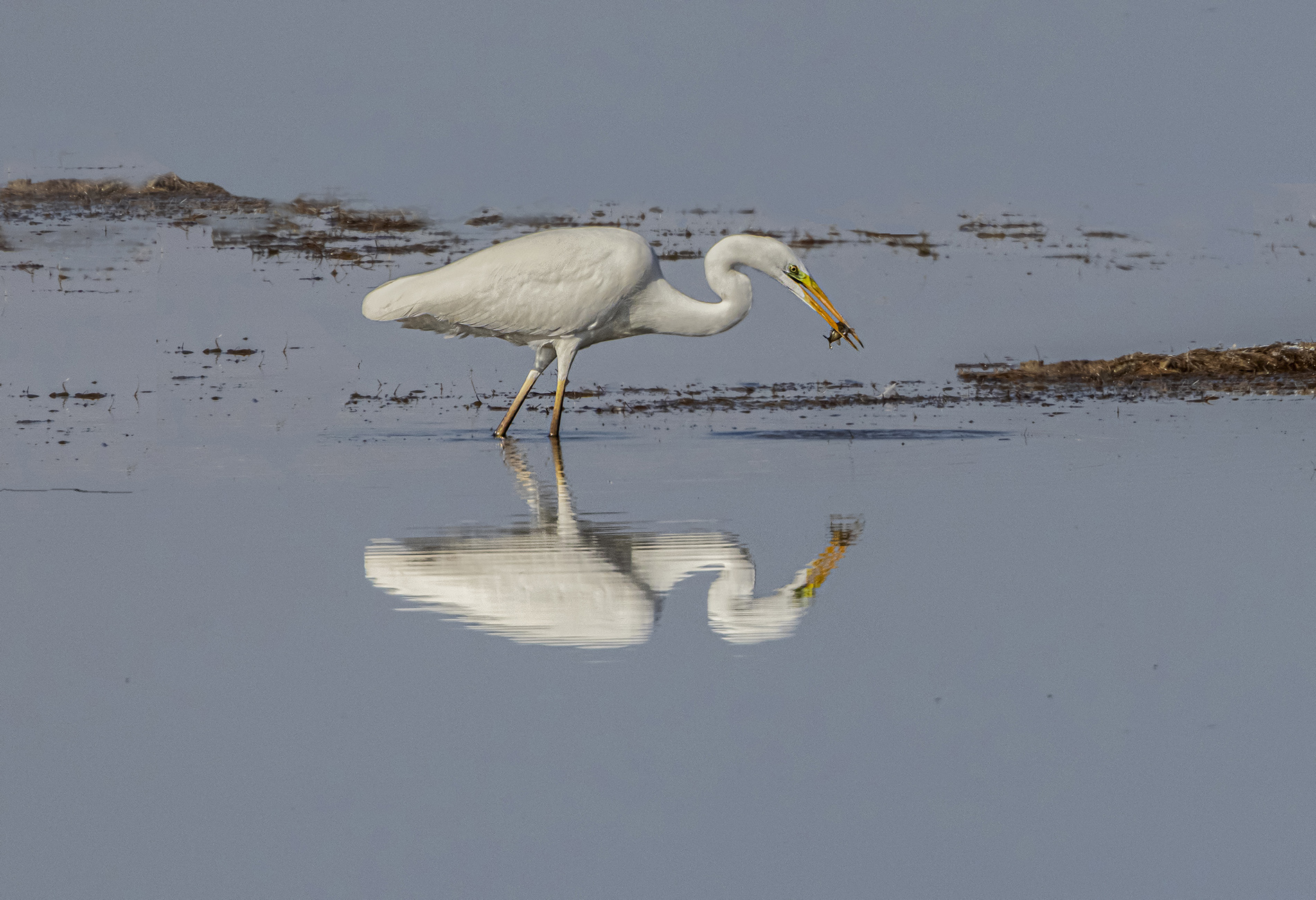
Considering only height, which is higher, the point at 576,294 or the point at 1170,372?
the point at 1170,372

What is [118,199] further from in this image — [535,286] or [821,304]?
[821,304]

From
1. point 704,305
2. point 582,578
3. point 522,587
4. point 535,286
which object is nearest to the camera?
point 522,587

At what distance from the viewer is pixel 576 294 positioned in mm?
13180

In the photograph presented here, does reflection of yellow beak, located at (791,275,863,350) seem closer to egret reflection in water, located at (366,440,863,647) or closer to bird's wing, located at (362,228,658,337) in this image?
bird's wing, located at (362,228,658,337)

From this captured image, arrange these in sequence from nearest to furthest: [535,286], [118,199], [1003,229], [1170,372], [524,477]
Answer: [524,477], [535,286], [1170,372], [1003,229], [118,199]

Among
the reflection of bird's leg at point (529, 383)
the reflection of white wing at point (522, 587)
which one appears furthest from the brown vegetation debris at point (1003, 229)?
the reflection of white wing at point (522, 587)

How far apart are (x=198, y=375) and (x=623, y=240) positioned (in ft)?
17.2

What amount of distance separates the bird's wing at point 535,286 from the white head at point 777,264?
56cm

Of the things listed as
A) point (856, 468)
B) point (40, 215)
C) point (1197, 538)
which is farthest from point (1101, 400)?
point (40, 215)

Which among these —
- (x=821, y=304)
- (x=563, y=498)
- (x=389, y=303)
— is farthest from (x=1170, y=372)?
(x=563, y=498)

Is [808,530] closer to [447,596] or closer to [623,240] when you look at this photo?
[447,596]

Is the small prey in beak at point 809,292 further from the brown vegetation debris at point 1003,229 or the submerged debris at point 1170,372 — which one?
the brown vegetation debris at point 1003,229

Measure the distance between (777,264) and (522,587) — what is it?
6.12 m

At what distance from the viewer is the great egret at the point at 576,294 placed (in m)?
13.2
